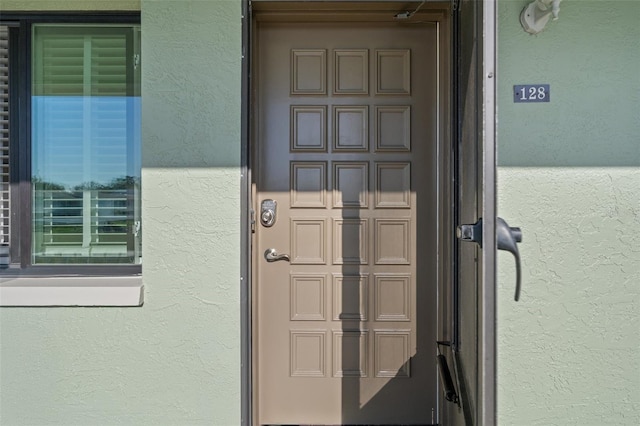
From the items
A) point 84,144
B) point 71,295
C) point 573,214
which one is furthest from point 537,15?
point 71,295

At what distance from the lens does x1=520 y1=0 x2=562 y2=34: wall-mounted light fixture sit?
193 cm

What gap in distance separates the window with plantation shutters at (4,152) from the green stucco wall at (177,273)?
0.41 meters

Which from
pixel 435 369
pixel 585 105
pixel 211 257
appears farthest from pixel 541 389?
pixel 211 257

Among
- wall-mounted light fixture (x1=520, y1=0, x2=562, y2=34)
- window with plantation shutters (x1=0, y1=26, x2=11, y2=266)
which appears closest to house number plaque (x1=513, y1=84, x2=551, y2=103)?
wall-mounted light fixture (x1=520, y1=0, x2=562, y2=34)

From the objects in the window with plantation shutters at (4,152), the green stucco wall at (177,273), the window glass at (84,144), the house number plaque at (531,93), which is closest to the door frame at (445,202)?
the green stucco wall at (177,273)

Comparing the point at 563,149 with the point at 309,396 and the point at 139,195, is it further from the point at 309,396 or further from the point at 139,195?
the point at 139,195

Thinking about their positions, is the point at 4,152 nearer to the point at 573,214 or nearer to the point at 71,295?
the point at 71,295

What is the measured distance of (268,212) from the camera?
2.35 metres

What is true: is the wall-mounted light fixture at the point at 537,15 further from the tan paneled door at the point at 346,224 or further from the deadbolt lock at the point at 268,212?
the deadbolt lock at the point at 268,212

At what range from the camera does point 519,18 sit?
200cm

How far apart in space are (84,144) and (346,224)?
4.53 feet

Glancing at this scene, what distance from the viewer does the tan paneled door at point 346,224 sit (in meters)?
2.34

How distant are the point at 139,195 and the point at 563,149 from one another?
199 centimetres

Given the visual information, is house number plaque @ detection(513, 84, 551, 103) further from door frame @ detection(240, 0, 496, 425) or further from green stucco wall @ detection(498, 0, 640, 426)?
door frame @ detection(240, 0, 496, 425)
